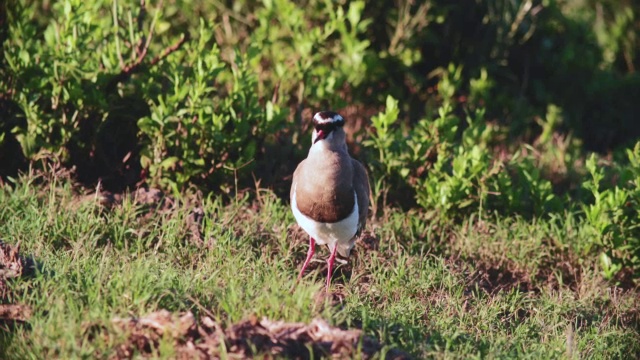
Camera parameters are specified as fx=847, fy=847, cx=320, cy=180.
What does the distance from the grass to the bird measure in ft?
0.86

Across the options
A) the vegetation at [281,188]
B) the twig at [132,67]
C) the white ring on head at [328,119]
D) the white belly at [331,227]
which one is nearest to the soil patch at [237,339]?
the vegetation at [281,188]

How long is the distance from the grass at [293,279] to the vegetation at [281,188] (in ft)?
0.05

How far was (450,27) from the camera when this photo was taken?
7.74 meters

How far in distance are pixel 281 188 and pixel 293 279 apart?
5.87ft

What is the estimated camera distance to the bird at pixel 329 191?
4672mm

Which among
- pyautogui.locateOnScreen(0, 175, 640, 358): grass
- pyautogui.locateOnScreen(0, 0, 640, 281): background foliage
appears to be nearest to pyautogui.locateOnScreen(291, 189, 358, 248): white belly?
pyautogui.locateOnScreen(0, 175, 640, 358): grass

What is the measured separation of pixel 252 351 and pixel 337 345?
1.20 ft

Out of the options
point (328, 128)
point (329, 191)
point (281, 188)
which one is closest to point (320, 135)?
point (328, 128)

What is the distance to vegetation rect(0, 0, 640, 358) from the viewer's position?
4.18 meters

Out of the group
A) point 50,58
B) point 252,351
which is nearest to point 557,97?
point 50,58

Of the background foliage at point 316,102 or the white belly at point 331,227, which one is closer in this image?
the white belly at point 331,227

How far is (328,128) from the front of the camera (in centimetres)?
478

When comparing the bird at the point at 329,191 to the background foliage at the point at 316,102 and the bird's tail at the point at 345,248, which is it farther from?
the background foliage at the point at 316,102

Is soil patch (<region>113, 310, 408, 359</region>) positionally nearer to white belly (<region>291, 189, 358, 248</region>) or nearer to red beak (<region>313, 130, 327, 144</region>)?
white belly (<region>291, 189, 358, 248</region>)
